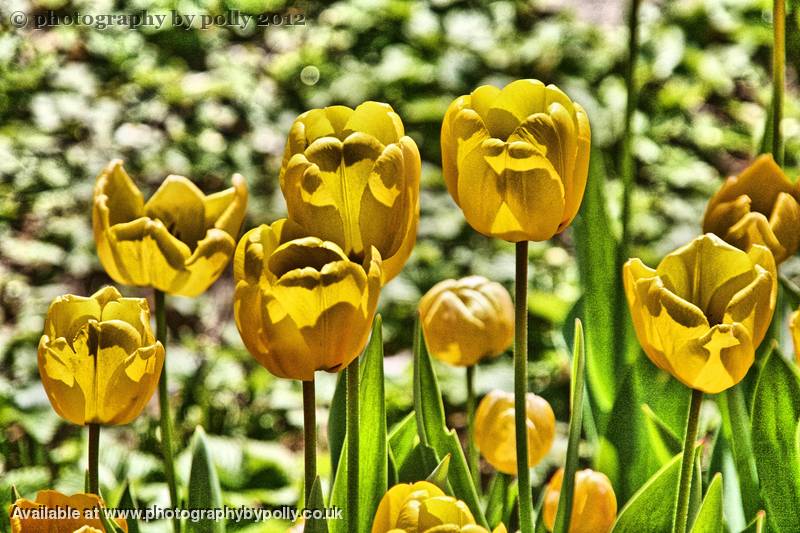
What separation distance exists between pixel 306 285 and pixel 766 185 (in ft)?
1.12

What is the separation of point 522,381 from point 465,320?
20cm

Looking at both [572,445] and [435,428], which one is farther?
[435,428]

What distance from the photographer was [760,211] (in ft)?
2.31

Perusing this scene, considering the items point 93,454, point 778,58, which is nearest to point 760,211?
point 778,58

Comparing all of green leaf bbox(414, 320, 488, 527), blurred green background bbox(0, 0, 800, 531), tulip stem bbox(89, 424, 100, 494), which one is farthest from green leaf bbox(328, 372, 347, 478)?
blurred green background bbox(0, 0, 800, 531)

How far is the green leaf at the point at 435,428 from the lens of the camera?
24.8 inches

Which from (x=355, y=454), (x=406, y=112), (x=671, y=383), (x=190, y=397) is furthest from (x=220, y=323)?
(x=355, y=454)

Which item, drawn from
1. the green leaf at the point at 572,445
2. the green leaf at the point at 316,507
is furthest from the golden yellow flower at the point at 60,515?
the green leaf at the point at 572,445

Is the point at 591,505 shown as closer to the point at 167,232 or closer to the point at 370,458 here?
the point at 370,458

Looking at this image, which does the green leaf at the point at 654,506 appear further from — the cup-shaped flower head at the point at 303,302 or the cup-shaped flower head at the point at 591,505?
the cup-shaped flower head at the point at 303,302

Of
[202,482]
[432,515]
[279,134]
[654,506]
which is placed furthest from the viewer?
[279,134]

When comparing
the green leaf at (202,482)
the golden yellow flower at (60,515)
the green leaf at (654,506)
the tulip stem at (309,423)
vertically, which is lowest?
the green leaf at (202,482)

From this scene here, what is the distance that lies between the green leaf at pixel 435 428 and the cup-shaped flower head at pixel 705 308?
5.4 inches

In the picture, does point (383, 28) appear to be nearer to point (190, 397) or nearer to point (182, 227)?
point (190, 397)
